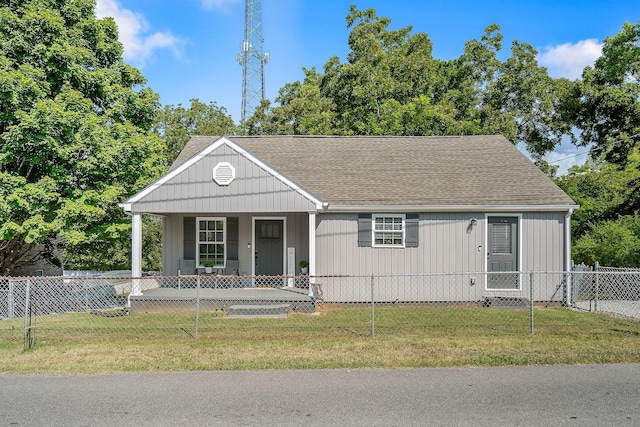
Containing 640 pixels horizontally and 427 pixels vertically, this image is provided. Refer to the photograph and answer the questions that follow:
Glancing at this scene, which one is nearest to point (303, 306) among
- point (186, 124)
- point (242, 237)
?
point (242, 237)

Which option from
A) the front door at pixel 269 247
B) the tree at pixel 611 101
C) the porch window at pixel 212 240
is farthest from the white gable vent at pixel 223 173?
the tree at pixel 611 101

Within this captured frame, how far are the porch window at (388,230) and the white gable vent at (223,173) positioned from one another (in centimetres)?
421

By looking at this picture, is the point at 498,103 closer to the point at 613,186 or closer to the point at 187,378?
the point at 613,186

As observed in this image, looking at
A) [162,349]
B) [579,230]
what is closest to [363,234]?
[162,349]

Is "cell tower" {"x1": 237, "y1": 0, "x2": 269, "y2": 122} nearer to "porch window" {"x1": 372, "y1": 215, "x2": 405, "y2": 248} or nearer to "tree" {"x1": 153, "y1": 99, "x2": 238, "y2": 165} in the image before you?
"tree" {"x1": 153, "y1": 99, "x2": 238, "y2": 165}

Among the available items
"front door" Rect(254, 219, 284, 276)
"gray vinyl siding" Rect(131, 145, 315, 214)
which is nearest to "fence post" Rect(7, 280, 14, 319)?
"gray vinyl siding" Rect(131, 145, 315, 214)

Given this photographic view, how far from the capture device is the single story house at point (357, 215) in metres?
12.8

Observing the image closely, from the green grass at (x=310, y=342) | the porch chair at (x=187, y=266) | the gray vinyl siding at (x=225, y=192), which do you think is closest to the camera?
the green grass at (x=310, y=342)

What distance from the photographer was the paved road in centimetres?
513

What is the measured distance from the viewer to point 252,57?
32.5 meters

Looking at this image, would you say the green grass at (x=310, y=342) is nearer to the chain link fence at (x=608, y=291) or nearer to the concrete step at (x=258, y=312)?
the concrete step at (x=258, y=312)

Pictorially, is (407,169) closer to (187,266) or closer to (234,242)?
(234,242)

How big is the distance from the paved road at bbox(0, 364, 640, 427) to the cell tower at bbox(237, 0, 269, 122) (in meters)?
26.1

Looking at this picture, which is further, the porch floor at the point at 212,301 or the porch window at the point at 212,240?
the porch window at the point at 212,240
